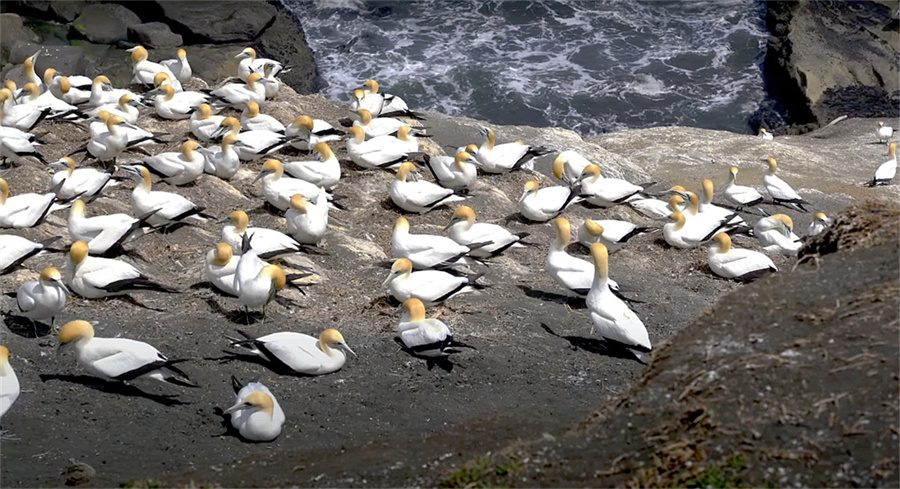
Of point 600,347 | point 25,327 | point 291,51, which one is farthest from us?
point 291,51

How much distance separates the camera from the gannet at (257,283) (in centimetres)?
895

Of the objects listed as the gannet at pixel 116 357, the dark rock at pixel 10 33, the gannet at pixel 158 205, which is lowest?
the dark rock at pixel 10 33

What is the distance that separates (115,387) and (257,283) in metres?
1.59

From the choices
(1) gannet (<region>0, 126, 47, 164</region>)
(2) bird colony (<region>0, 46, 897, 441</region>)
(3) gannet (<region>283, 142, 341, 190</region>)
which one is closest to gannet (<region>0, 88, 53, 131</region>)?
(2) bird colony (<region>0, 46, 897, 441</region>)

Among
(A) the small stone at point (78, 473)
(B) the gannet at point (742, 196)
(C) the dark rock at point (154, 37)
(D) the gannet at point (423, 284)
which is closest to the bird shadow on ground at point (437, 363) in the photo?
(D) the gannet at point (423, 284)

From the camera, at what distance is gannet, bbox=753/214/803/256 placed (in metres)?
12.3

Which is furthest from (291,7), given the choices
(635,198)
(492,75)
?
(635,198)

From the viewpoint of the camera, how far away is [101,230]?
10.2 m

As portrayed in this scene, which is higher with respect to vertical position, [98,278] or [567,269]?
[98,278]

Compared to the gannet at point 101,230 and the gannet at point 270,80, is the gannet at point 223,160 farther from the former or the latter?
the gannet at point 270,80

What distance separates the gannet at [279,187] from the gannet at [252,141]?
168 cm

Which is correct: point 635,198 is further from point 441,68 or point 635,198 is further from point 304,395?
point 441,68

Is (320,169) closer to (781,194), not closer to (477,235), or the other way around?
(477,235)

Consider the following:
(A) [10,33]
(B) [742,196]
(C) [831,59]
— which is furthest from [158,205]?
(C) [831,59]
